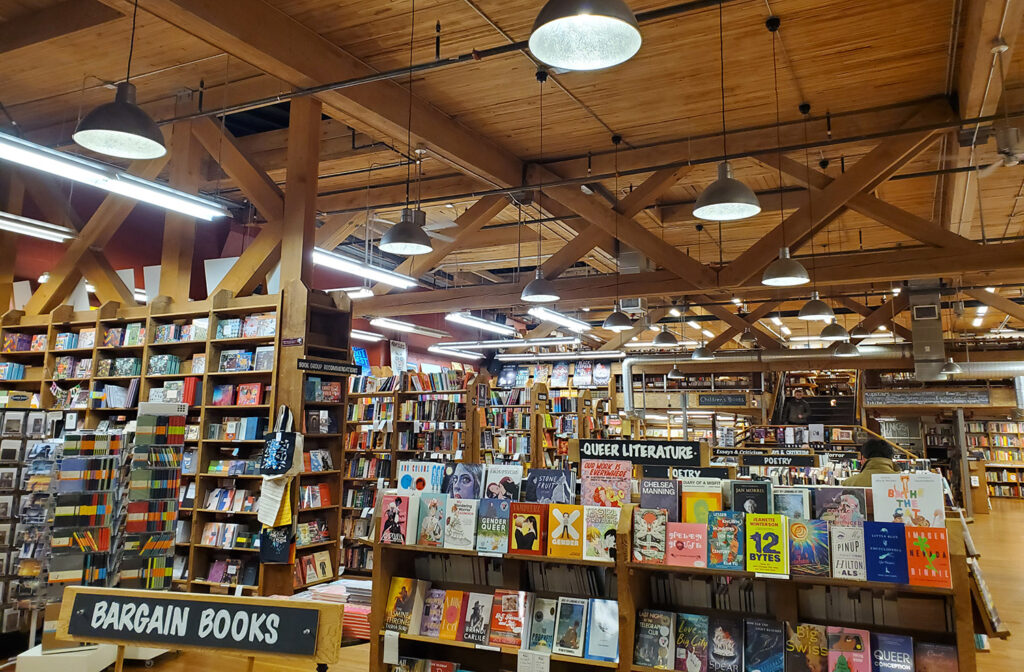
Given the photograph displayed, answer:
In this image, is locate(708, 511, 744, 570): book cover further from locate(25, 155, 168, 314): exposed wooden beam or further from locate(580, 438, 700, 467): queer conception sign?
locate(25, 155, 168, 314): exposed wooden beam

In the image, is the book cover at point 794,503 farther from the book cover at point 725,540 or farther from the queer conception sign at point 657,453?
the queer conception sign at point 657,453

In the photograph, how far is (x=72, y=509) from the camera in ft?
16.1

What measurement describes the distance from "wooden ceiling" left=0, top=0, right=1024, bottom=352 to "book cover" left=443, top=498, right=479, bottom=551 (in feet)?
12.1

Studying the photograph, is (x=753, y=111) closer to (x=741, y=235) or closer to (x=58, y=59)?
(x=741, y=235)

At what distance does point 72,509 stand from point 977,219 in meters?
11.7

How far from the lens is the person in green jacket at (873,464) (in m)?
5.70

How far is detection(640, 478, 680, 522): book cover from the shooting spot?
3824mm

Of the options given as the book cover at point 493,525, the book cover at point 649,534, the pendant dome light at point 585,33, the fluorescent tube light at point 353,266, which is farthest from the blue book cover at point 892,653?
the fluorescent tube light at point 353,266

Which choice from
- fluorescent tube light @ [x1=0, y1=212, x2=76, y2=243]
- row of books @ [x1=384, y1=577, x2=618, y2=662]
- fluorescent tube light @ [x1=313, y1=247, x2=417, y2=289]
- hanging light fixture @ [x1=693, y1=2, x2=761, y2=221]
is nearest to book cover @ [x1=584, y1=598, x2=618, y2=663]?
row of books @ [x1=384, y1=577, x2=618, y2=662]

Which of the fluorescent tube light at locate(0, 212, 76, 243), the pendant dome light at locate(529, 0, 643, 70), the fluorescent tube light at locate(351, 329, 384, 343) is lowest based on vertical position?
the pendant dome light at locate(529, 0, 643, 70)

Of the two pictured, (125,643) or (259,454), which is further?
(259,454)

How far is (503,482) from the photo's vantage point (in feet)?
14.0

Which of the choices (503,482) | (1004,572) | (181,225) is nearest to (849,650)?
(503,482)

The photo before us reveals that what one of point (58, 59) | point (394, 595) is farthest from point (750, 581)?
→ point (58, 59)
